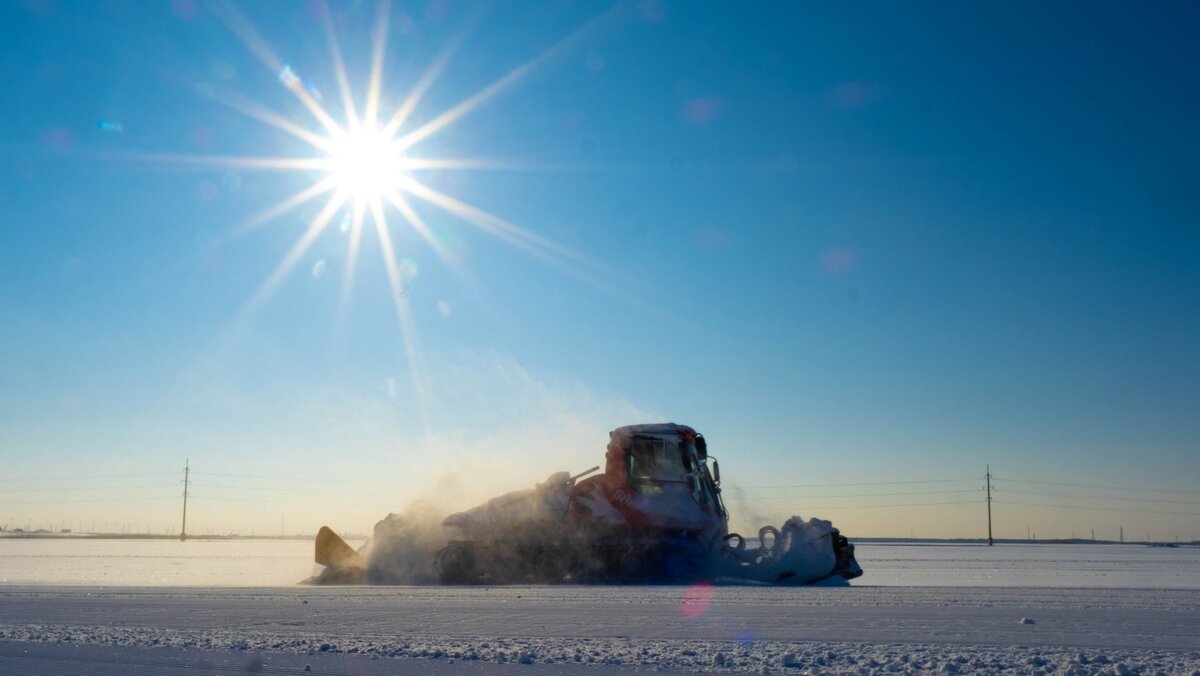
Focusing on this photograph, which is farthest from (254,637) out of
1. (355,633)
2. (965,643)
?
(965,643)

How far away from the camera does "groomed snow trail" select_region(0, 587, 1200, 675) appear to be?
778 centimetres

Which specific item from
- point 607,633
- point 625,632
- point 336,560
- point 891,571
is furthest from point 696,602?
point 891,571

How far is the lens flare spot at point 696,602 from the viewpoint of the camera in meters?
11.8

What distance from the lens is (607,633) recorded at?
9.79m

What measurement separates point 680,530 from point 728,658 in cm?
1361

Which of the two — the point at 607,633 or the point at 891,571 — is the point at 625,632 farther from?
the point at 891,571

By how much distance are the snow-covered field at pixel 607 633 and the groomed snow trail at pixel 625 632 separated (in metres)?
0.03

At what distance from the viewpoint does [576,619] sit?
11.3 meters

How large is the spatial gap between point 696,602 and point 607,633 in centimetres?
417

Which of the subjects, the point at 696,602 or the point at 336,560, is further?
the point at 336,560

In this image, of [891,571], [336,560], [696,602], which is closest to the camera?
[696,602]

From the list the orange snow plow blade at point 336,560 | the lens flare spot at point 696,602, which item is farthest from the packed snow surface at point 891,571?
the lens flare spot at point 696,602

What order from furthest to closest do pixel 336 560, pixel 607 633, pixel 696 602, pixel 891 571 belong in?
pixel 891 571
pixel 336 560
pixel 696 602
pixel 607 633

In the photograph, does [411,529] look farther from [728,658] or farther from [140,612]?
[728,658]
